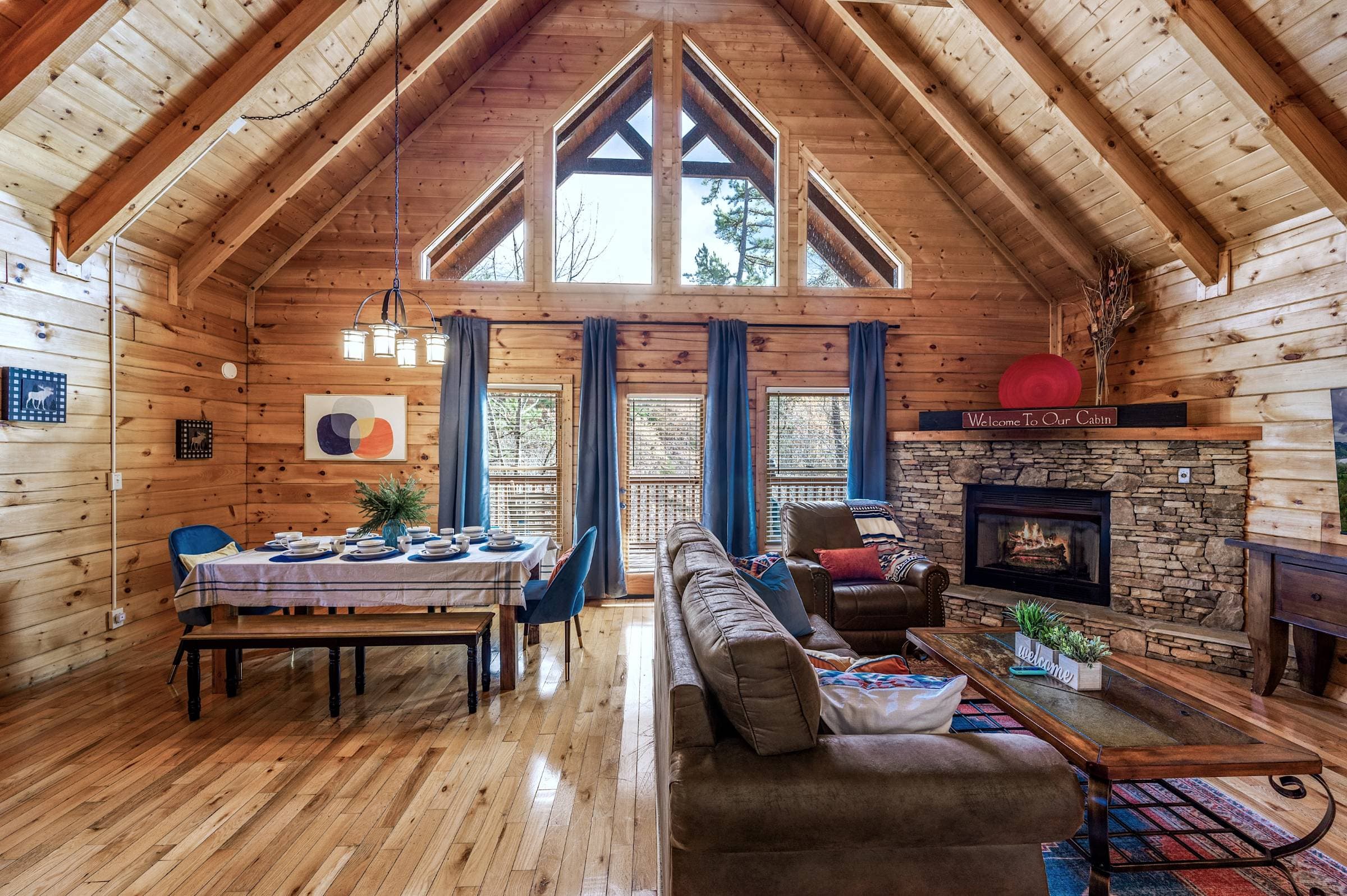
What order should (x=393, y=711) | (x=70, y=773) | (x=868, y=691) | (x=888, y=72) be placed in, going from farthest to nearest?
(x=888, y=72), (x=393, y=711), (x=70, y=773), (x=868, y=691)

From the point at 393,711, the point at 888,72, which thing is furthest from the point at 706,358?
the point at 393,711

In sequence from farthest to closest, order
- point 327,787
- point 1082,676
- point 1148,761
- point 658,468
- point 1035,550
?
point 658,468
point 1035,550
point 327,787
point 1082,676
point 1148,761

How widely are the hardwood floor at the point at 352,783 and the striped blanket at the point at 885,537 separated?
161 cm

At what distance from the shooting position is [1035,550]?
487 cm

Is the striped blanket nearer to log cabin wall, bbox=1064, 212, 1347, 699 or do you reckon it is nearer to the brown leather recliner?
the brown leather recliner

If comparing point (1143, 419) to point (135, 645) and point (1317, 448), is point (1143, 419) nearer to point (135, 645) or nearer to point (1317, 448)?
point (1317, 448)

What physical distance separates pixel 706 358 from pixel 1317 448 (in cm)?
394

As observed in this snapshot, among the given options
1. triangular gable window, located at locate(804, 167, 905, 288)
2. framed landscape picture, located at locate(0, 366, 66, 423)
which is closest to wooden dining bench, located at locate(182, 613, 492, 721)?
framed landscape picture, located at locate(0, 366, 66, 423)

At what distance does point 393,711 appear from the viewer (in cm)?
331

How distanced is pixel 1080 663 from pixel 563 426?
4059mm

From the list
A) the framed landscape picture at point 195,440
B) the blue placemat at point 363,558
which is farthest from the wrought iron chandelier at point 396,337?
the framed landscape picture at point 195,440

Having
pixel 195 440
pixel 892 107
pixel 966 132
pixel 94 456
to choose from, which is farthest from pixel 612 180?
pixel 94 456

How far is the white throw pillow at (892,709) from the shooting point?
69.1 inches

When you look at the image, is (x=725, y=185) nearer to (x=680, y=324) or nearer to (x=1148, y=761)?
(x=680, y=324)
